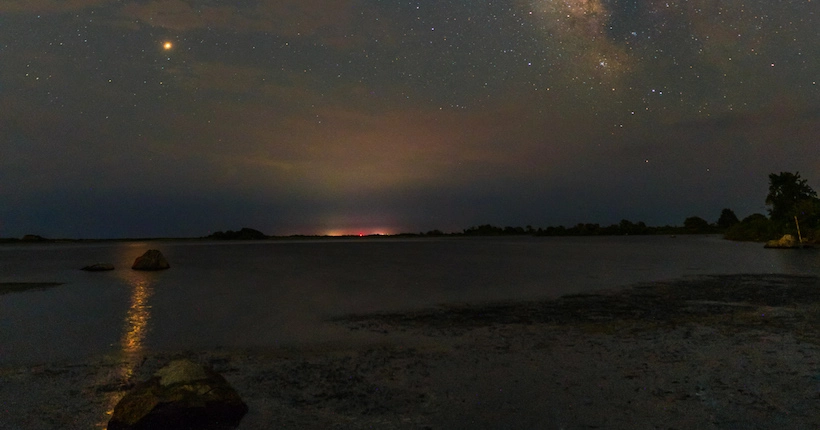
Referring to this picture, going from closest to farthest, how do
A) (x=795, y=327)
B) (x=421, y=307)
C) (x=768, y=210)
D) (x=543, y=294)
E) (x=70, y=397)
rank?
(x=70, y=397), (x=795, y=327), (x=421, y=307), (x=543, y=294), (x=768, y=210)

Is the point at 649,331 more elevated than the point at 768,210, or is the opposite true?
the point at 768,210

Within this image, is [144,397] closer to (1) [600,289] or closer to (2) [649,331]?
(2) [649,331]

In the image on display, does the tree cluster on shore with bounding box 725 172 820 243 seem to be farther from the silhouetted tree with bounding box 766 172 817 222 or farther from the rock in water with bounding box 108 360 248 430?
the rock in water with bounding box 108 360 248 430

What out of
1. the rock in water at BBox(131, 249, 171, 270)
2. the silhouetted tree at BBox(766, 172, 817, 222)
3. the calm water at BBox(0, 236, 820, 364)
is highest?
the silhouetted tree at BBox(766, 172, 817, 222)

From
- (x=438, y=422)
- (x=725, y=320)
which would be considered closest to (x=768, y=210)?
(x=725, y=320)

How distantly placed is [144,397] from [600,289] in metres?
21.7

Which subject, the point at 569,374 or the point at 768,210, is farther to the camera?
the point at 768,210

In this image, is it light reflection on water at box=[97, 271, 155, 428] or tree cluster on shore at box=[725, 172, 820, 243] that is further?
tree cluster on shore at box=[725, 172, 820, 243]

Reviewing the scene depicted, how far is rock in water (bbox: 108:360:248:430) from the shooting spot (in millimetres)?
6805

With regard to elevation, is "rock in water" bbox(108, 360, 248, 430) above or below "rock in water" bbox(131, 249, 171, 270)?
below

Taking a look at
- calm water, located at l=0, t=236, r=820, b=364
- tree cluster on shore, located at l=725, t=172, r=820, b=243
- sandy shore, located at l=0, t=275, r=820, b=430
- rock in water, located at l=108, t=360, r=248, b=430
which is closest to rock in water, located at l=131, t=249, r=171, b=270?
calm water, located at l=0, t=236, r=820, b=364

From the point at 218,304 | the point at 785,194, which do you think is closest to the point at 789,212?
the point at 785,194

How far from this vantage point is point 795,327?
12898 millimetres

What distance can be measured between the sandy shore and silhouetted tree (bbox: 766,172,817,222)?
79515 mm
